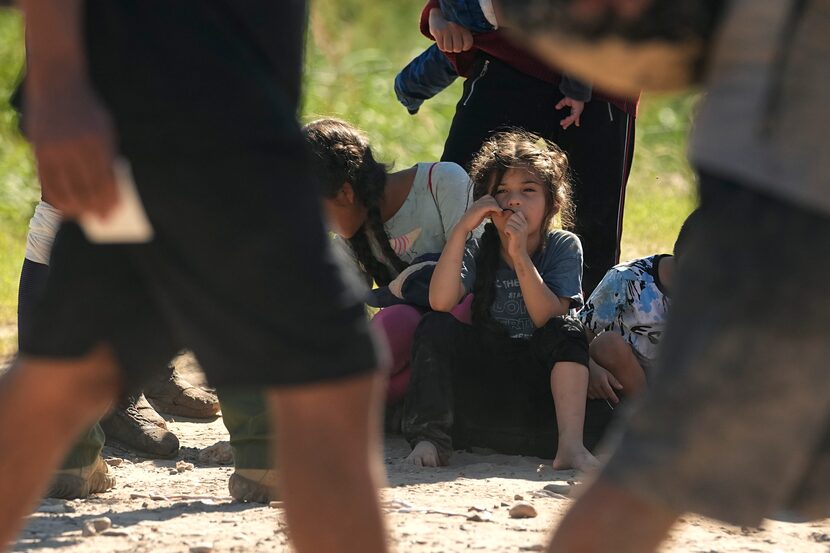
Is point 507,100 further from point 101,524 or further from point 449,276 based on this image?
point 101,524

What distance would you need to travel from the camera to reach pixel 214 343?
6.23 feet

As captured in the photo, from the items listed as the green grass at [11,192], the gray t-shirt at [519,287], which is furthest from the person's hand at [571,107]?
the green grass at [11,192]

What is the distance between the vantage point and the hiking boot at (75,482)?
360 centimetres

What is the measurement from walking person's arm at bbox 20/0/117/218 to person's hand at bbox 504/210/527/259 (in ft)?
8.43

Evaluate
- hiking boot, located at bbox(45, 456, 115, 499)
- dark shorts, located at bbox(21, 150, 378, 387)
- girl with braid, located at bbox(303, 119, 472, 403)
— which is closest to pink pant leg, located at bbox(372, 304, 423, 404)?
girl with braid, located at bbox(303, 119, 472, 403)

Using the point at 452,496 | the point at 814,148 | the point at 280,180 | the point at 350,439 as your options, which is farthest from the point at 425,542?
the point at 814,148

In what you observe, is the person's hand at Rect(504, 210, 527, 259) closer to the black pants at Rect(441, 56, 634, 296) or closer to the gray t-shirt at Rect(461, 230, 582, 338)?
the gray t-shirt at Rect(461, 230, 582, 338)

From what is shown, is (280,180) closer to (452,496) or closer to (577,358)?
(452,496)

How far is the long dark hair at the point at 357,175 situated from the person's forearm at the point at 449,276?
1.13 ft

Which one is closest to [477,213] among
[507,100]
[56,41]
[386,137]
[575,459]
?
[507,100]

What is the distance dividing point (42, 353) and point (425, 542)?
130cm

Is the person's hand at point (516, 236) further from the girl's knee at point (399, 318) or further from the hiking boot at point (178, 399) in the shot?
the hiking boot at point (178, 399)

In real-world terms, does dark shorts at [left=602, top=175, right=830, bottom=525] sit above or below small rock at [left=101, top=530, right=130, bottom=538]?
above

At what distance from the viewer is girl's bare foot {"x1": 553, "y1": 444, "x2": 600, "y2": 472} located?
4.04 metres
